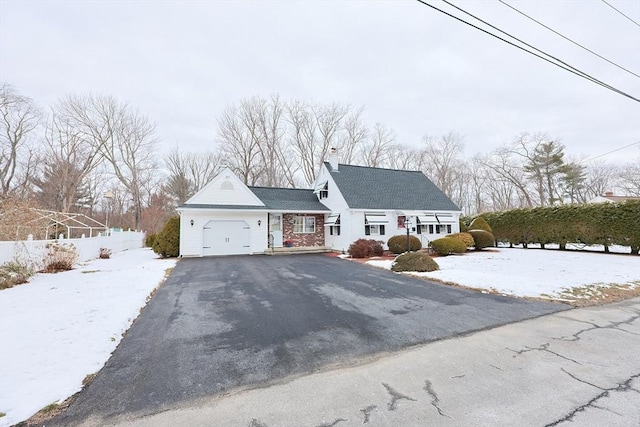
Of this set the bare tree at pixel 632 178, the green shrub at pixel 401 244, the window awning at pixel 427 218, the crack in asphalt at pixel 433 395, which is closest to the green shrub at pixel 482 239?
the window awning at pixel 427 218

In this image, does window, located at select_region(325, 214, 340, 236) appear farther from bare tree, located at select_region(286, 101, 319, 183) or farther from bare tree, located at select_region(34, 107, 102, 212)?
bare tree, located at select_region(34, 107, 102, 212)

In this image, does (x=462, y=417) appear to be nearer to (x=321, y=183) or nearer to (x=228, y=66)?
(x=228, y=66)

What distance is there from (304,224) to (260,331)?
15.0 m

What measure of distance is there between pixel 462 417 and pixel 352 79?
1846 centimetres

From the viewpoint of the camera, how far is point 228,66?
49.8ft

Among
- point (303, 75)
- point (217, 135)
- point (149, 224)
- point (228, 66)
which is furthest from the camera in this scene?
point (217, 135)

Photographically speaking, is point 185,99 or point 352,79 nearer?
point 352,79

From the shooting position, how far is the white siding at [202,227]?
15961 mm

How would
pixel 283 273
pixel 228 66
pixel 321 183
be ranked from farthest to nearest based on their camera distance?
pixel 321 183 < pixel 228 66 < pixel 283 273

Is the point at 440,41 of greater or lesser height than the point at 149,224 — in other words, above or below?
above

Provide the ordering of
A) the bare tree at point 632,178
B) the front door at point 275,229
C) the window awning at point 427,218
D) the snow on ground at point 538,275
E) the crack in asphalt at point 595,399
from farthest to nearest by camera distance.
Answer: the bare tree at point 632,178, the window awning at point 427,218, the front door at point 275,229, the snow on ground at point 538,275, the crack in asphalt at point 595,399

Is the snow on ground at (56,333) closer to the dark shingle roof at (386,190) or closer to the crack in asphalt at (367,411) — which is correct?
the crack in asphalt at (367,411)

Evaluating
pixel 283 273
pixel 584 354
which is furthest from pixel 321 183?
pixel 584 354

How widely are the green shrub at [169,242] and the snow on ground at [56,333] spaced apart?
23.6 ft
